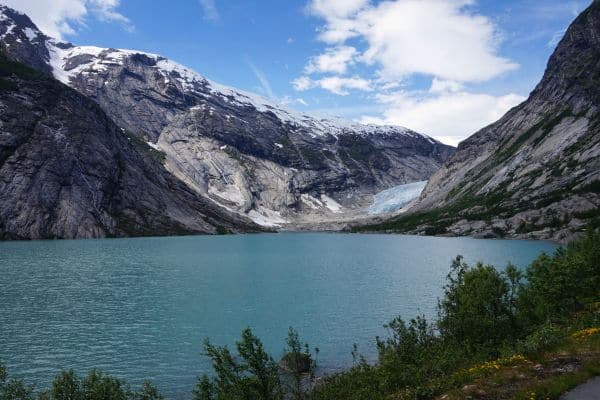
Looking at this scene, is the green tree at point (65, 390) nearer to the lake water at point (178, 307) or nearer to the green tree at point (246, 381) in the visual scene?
the green tree at point (246, 381)

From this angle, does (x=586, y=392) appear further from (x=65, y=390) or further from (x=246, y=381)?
(x=65, y=390)

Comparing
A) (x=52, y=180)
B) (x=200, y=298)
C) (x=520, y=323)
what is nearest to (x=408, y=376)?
(x=520, y=323)

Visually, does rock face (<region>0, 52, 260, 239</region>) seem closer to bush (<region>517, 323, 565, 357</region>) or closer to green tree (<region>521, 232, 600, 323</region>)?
green tree (<region>521, 232, 600, 323</region>)

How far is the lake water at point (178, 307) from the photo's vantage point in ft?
123

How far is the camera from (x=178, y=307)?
57000mm

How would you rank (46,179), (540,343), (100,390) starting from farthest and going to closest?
(46,179), (540,343), (100,390)

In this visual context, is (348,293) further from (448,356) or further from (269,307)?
(448,356)

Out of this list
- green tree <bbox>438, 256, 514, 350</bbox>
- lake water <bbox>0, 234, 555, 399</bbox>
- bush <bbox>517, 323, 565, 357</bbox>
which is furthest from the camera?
lake water <bbox>0, 234, 555, 399</bbox>

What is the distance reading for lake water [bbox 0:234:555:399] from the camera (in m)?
37.5

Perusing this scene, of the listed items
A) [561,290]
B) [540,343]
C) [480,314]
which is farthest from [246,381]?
[561,290]

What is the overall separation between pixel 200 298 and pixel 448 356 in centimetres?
4366

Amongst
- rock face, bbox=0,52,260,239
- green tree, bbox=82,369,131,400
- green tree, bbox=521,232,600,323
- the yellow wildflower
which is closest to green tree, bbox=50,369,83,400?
green tree, bbox=82,369,131,400

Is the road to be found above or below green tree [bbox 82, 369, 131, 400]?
above

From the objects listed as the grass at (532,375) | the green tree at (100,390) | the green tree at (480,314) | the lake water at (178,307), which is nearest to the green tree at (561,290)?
the green tree at (480,314)
